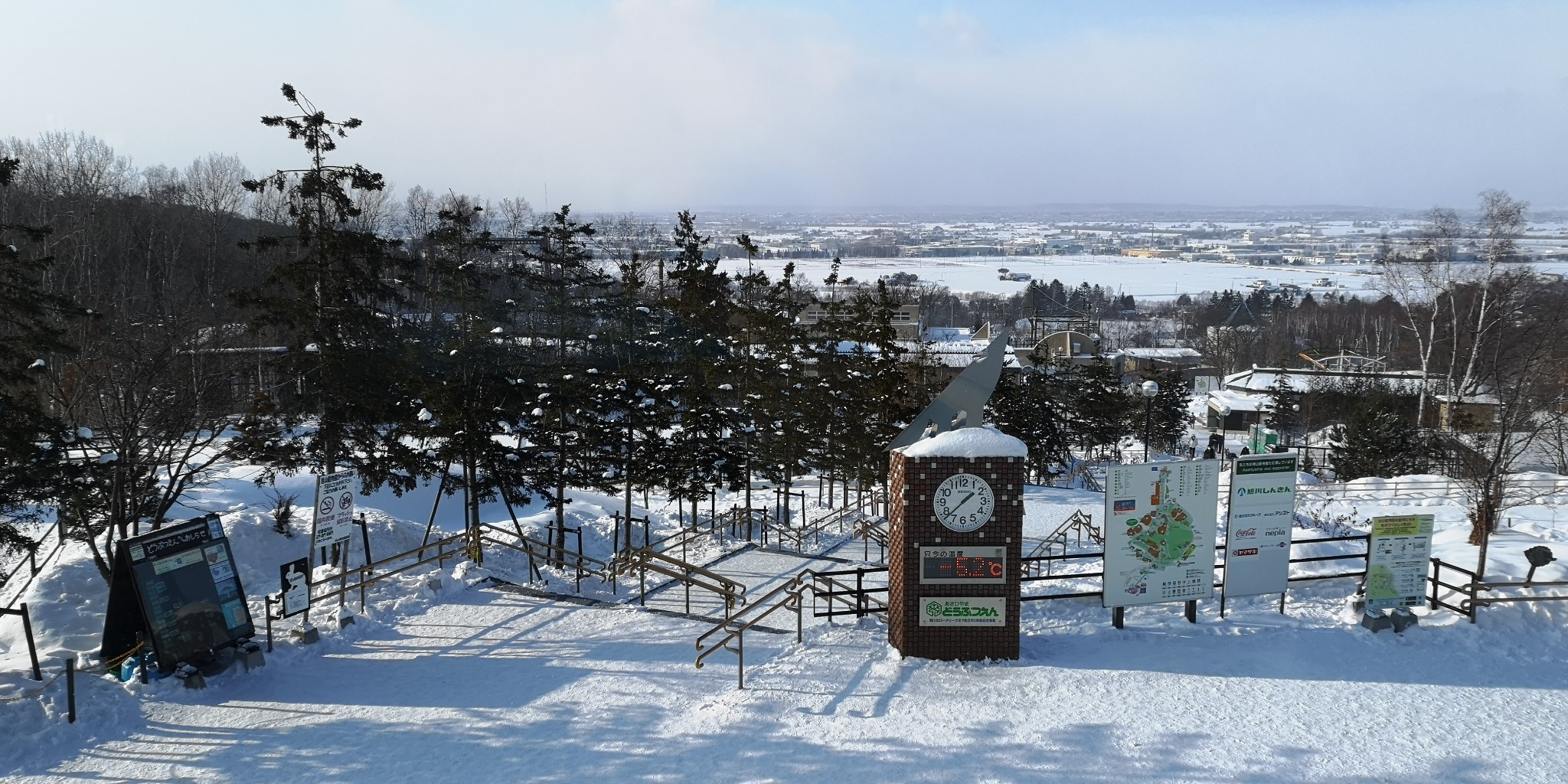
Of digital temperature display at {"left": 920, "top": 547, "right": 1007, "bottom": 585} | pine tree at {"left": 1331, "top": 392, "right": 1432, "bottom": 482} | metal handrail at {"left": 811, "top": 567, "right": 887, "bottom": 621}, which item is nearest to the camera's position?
digital temperature display at {"left": 920, "top": 547, "right": 1007, "bottom": 585}

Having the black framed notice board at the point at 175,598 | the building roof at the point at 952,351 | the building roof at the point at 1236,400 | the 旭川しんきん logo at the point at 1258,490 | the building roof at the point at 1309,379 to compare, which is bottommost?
the building roof at the point at 1236,400

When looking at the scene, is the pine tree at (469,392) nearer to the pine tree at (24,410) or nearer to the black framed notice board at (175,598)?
the pine tree at (24,410)

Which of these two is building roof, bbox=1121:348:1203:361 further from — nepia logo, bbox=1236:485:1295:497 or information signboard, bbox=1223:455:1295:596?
nepia logo, bbox=1236:485:1295:497

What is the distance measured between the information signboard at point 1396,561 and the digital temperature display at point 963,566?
17.4 ft

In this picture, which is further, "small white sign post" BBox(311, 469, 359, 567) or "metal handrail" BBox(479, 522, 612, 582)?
"metal handrail" BBox(479, 522, 612, 582)

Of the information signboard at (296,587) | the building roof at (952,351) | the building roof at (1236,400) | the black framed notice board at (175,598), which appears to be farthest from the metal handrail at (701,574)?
the building roof at (1236,400)

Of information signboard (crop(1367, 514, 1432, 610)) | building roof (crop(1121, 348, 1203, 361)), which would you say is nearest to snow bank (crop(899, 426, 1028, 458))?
information signboard (crop(1367, 514, 1432, 610))

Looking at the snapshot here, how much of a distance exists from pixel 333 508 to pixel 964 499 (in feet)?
29.2

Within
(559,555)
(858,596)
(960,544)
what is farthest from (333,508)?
(960,544)

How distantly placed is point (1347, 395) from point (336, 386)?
→ 48.6 metres

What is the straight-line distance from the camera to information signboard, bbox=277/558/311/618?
40.3 feet

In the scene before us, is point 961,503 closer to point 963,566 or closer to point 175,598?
point 963,566

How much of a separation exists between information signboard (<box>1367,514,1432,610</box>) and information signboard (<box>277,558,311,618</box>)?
47.1ft

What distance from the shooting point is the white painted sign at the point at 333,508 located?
13258 mm
